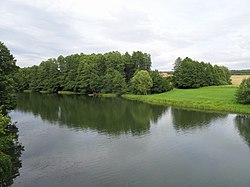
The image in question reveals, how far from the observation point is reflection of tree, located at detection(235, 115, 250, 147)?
36706 millimetres

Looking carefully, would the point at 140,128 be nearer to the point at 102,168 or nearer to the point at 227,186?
the point at 102,168

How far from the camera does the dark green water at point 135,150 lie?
22.5 metres

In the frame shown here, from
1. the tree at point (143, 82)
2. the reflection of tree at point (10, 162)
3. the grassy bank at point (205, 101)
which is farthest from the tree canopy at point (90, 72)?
the reflection of tree at point (10, 162)

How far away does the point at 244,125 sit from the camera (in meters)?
42.8

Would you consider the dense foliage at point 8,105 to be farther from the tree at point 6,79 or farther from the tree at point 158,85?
the tree at point 158,85

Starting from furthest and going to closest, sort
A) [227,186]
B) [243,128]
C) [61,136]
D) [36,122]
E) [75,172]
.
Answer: [36,122]
[243,128]
[61,136]
[75,172]
[227,186]

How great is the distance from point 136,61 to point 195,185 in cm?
8324

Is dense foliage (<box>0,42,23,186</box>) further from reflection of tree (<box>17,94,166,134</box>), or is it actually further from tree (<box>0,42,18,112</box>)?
reflection of tree (<box>17,94,166,134</box>)

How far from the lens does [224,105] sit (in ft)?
191

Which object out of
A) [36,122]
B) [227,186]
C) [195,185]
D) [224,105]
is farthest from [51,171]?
[224,105]

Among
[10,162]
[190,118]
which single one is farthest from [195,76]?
[10,162]

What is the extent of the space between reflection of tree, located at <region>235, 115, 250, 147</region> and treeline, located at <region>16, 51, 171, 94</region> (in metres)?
36.9

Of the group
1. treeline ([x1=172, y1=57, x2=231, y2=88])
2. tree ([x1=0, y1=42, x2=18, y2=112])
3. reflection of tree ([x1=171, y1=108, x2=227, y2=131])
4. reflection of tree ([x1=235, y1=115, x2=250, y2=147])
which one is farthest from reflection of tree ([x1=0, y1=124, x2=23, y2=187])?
treeline ([x1=172, y1=57, x2=231, y2=88])

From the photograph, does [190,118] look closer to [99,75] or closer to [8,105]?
[8,105]
